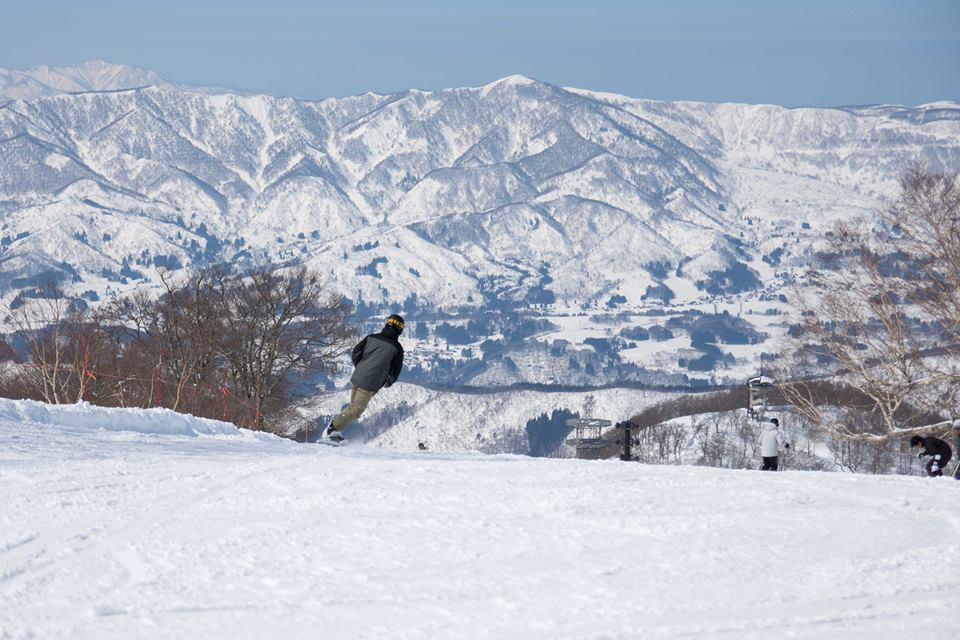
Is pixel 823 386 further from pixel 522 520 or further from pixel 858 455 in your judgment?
pixel 858 455

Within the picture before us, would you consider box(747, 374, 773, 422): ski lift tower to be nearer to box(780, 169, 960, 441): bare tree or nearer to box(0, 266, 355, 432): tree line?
box(780, 169, 960, 441): bare tree

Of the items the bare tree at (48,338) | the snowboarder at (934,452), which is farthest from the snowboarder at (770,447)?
the bare tree at (48,338)

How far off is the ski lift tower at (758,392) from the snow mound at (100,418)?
908 inches

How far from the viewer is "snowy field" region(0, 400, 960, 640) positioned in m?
6.92

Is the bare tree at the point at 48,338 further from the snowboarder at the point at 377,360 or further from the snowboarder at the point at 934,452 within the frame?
the snowboarder at the point at 934,452

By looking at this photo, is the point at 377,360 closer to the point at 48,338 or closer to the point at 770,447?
the point at 770,447

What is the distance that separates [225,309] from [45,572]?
45.4 metres

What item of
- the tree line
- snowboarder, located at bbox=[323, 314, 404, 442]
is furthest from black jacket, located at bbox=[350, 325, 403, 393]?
the tree line

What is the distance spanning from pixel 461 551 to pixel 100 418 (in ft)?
33.3

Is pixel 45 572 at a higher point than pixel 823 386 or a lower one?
lower

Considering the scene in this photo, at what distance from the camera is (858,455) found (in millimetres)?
97000

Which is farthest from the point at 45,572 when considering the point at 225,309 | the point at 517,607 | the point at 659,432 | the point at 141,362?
the point at 659,432

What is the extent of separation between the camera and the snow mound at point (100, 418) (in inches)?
666

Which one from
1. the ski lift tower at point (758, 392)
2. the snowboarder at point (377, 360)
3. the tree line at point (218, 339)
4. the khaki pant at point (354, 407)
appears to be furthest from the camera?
the tree line at point (218, 339)
